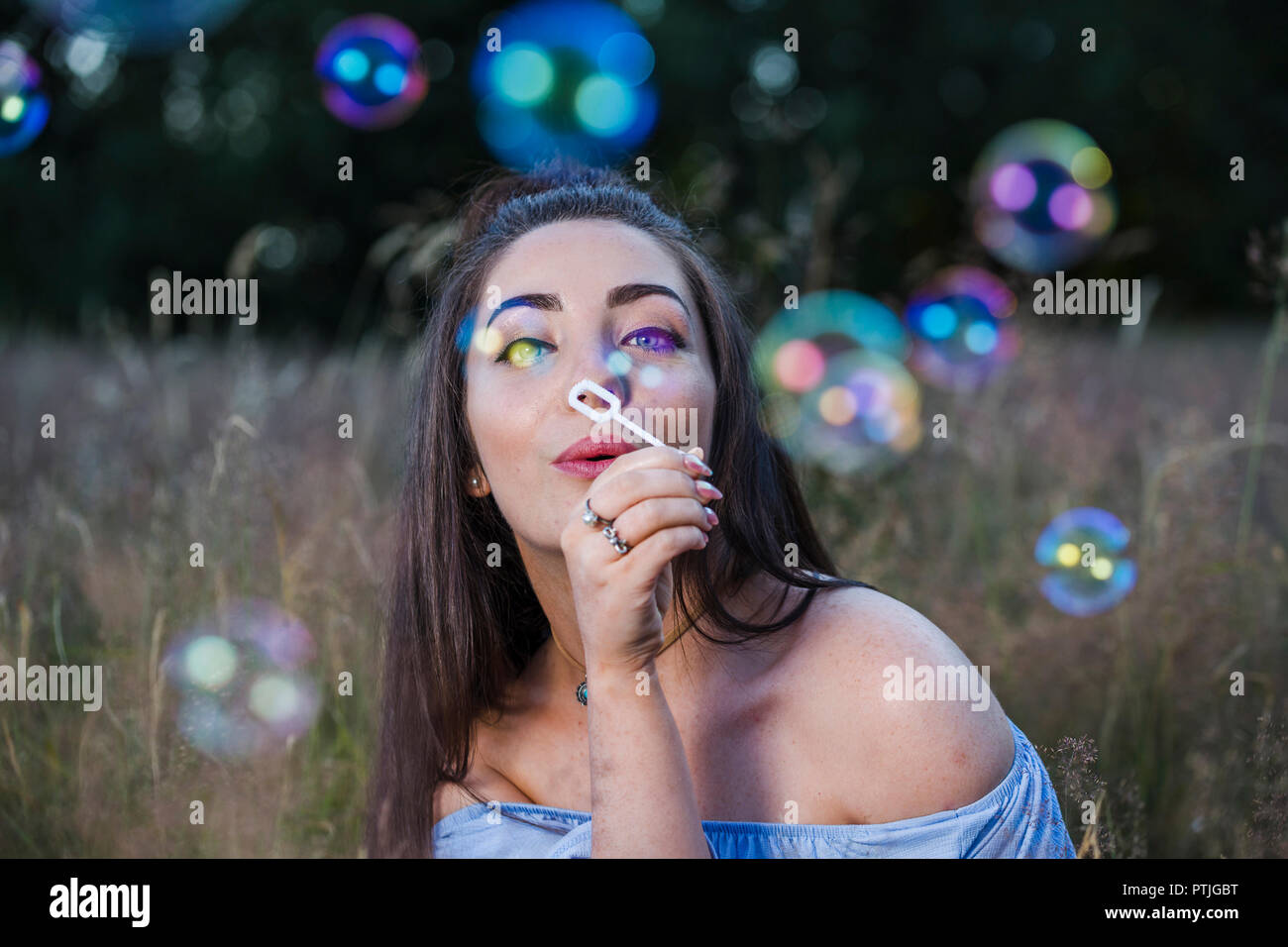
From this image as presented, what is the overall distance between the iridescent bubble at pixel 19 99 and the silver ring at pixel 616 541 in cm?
230

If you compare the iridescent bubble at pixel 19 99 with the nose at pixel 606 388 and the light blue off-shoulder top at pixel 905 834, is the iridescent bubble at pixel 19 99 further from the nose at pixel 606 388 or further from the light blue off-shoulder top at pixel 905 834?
the light blue off-shoulder top at pixel 905 834

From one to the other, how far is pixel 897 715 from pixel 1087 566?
1.14 m

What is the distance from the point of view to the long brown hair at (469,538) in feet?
5.74

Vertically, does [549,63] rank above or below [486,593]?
above

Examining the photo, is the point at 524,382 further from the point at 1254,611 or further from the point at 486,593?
the point at 1254,611

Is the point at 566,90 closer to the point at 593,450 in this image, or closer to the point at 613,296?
the point at 613,296

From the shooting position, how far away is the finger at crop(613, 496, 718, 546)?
4.16ft

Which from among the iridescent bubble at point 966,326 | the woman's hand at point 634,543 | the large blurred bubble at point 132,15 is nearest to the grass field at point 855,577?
the iridescent bubble at point 966,326

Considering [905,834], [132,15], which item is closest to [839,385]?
[905,834]

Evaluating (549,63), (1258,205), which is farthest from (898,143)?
(549,63)

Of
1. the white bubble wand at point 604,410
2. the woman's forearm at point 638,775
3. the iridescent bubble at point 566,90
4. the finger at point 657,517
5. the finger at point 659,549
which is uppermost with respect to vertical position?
the iridescent bubble at point 566,90
